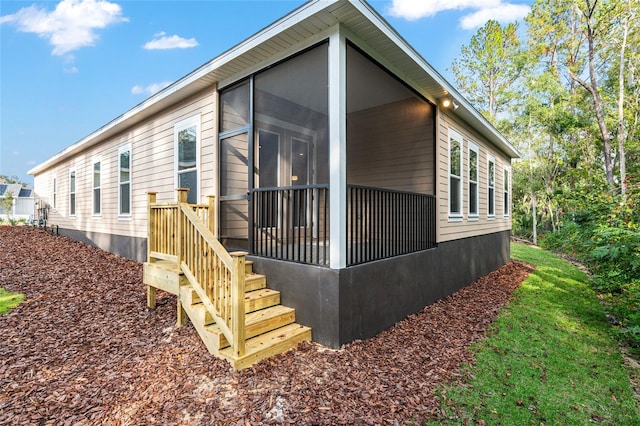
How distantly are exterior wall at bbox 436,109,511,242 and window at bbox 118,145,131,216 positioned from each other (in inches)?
287

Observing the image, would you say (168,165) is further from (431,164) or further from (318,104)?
(431,164)

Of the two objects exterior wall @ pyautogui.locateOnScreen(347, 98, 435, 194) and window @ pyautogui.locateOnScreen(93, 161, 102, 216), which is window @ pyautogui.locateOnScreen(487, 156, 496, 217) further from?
window @ pyautogui.locateOnScreen(93, 161, 102, 216)

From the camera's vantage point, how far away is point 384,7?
38.9ft

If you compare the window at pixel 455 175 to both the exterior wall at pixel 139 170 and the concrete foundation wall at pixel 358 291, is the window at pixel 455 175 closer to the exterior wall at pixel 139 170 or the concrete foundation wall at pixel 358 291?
the concrete foundation wall at pixel 358 291

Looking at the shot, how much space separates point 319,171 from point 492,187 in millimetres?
5821

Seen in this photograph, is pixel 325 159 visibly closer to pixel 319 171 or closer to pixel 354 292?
pixel 319 171

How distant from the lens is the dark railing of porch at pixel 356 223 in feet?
12.6

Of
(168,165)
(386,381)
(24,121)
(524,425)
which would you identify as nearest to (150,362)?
(386,381)

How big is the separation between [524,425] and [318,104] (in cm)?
546

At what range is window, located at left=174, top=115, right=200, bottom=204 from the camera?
571 centimetres

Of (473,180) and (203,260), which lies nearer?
(203,260)

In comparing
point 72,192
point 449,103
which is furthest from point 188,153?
point 72,192

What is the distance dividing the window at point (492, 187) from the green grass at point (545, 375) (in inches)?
167

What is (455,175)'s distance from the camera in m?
7.01
